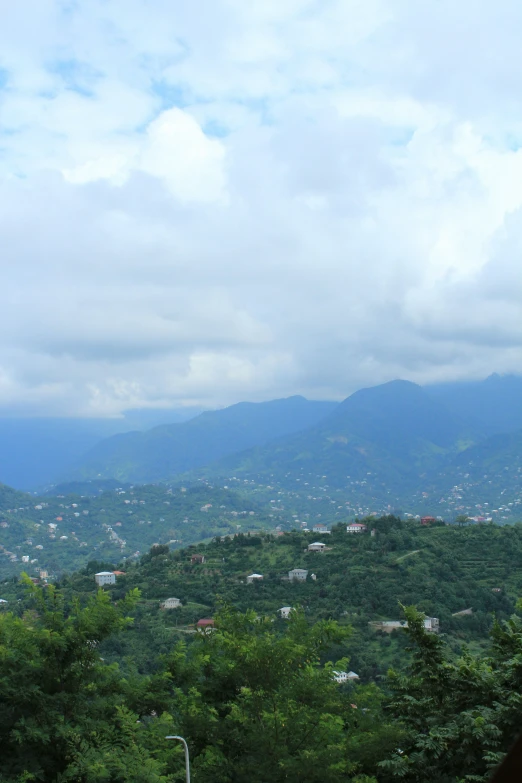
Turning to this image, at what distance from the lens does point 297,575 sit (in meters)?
45.3

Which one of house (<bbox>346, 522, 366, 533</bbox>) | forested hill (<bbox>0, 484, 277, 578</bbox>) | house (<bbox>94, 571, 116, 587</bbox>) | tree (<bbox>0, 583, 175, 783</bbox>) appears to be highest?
tree (<bbox>0, 583, 175, 783</bbox>)

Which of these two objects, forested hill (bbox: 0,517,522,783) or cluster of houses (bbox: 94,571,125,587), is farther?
cluster of houses (bbox: 94,571,125,587)

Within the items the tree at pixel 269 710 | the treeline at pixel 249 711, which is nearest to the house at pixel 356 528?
the treeline at pixel 249 711

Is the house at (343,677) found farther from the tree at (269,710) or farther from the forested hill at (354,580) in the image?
the forested hill at (354,580)

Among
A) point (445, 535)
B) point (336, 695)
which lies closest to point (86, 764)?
point (336, 695)

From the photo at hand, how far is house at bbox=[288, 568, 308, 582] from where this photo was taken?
4491 cm

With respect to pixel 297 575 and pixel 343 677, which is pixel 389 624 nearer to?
pixel 297 575

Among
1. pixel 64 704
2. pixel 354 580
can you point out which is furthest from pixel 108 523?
pixel 64 704

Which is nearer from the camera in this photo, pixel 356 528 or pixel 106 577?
pixel 106 577

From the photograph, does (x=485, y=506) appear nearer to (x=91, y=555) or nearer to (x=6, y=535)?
(x=91, y=555)

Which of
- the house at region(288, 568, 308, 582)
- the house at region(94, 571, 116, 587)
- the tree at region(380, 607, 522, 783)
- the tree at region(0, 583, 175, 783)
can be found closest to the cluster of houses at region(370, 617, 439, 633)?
the house at region(288, 568, 308, 582)

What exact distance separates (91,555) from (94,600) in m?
102

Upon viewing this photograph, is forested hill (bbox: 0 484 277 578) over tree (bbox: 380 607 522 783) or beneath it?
beneath

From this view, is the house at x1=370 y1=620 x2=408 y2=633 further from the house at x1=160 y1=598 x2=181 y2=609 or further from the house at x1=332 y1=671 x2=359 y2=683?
the house at x1=160 y1=598 x2=181 y2=609
